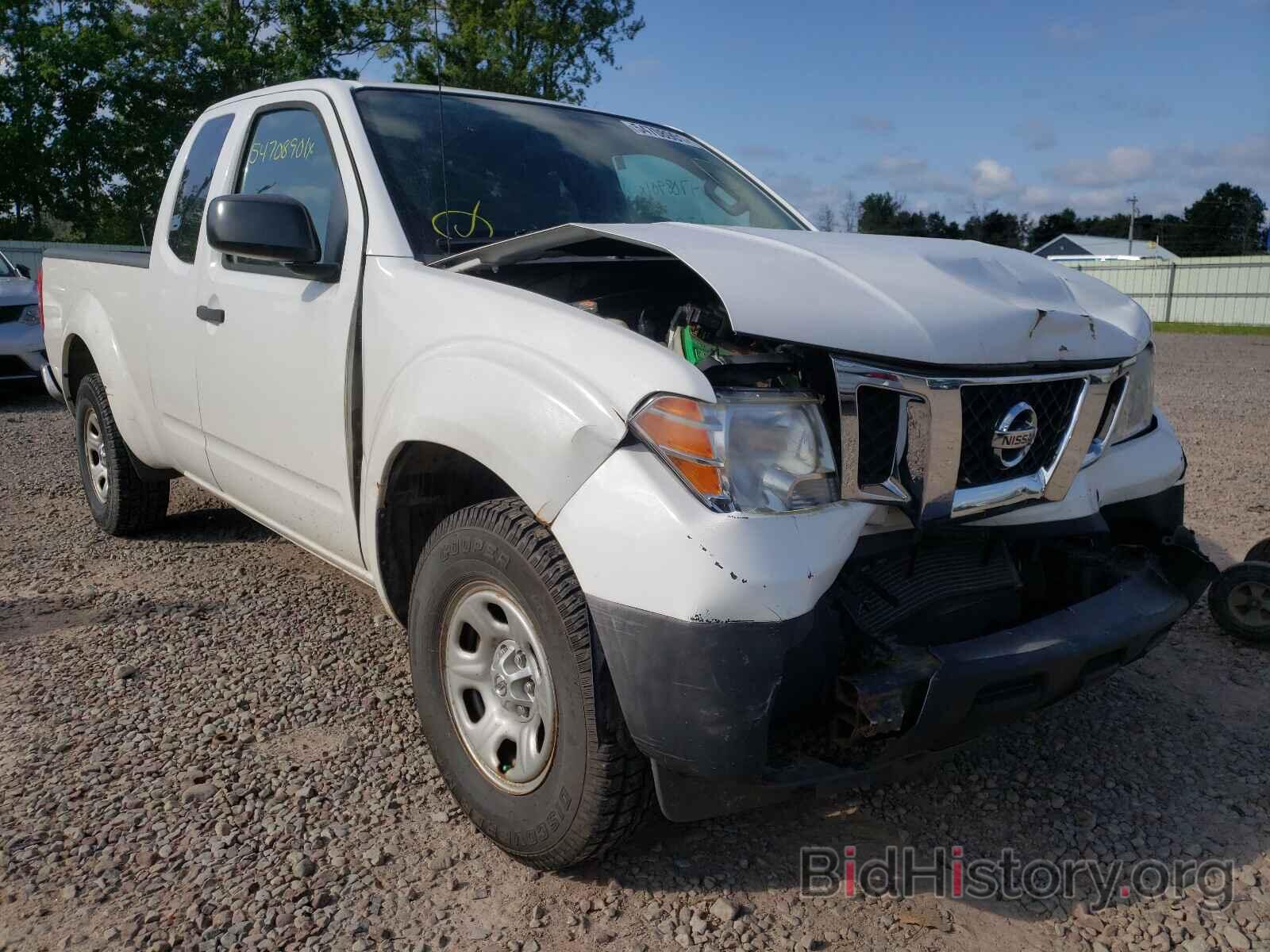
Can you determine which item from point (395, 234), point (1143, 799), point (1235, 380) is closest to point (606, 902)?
point (1143, 799)

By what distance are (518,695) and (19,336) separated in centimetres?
944

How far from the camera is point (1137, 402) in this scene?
2629 mm

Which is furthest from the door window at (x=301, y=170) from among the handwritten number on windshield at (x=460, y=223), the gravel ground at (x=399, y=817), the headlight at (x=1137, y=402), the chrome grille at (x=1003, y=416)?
the headlight at (x=1137, y=402)

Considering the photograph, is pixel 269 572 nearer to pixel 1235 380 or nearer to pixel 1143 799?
pixel 1143 799

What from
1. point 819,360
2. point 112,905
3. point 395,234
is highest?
point 395,234

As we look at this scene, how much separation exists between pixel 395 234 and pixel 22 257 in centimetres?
2259

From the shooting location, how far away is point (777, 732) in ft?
6.59

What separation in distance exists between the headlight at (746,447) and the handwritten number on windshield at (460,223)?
1.25 meters

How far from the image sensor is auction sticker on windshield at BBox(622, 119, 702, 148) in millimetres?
3740

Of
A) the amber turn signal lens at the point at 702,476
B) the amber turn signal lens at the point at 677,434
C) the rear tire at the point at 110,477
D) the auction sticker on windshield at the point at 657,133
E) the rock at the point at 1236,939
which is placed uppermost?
the auction sticker on windshield at the point at 657,133

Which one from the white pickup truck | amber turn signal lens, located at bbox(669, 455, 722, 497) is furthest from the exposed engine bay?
amber turn signal lens, located at bbox(669, 455, 722, 497)

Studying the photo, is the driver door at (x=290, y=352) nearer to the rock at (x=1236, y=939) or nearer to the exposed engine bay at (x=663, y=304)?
the exposed engine bay at (x=663, y=304)

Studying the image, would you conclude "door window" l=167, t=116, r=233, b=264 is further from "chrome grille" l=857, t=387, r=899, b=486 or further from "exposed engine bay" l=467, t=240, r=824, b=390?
"chrome grille" l=857, t=387, r=899, b=486

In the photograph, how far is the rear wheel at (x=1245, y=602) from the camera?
345cm
